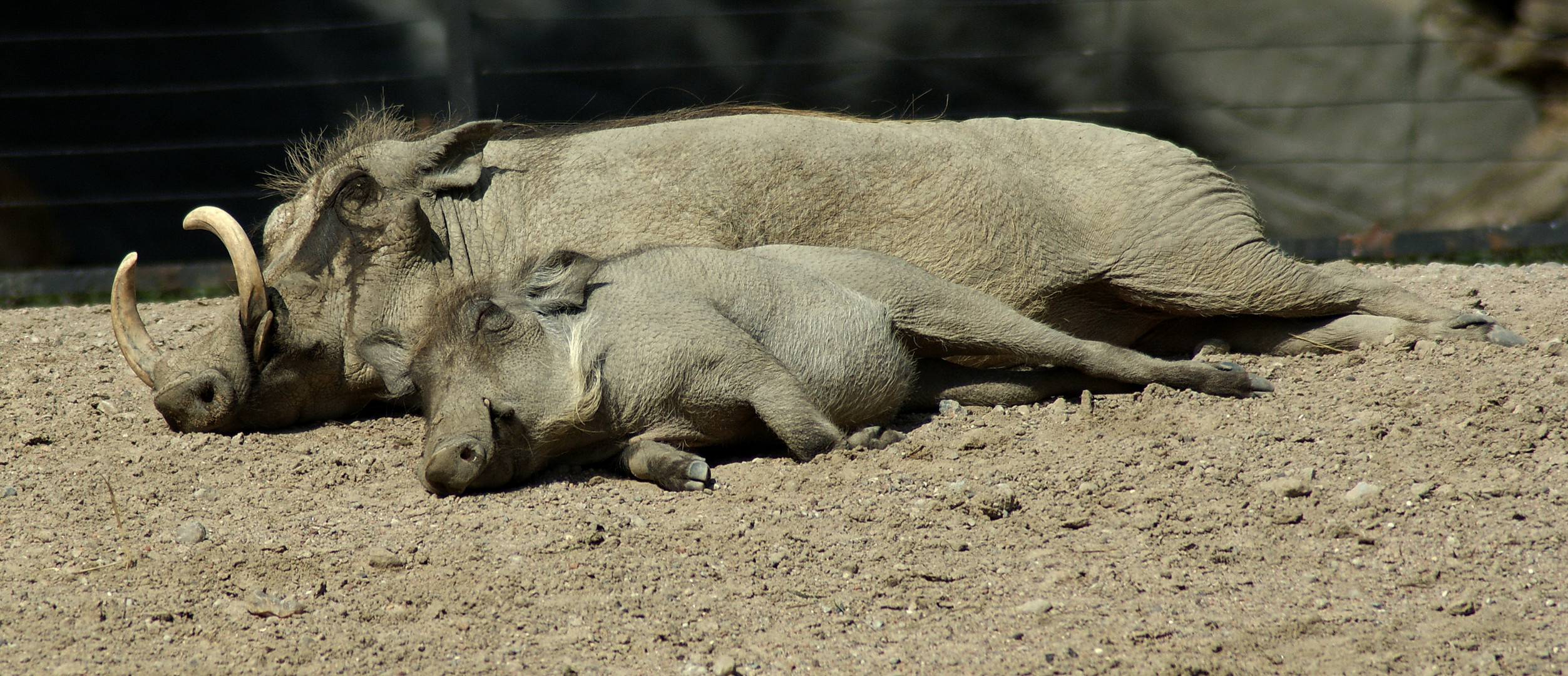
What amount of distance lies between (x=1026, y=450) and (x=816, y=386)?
24.5 inches

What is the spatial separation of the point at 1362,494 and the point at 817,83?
488 centimetres

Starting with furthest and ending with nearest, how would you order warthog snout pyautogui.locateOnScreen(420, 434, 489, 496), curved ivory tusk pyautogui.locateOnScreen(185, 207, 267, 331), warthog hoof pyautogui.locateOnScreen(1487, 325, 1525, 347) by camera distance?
warthog hoof pyautogui.locateOnScreen(1487, 325, 1525, 347)
curved ivory tusk pyautogui.locateOnScreen(185, 207, 267, 331)
warthog snout pyautogui.locateOnScreen(420, 434, 489, 496)

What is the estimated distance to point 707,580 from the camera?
2746mm

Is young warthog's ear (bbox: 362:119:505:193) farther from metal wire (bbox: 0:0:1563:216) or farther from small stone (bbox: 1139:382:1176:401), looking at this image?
metal wire (bbox: 0:0:1563:216)

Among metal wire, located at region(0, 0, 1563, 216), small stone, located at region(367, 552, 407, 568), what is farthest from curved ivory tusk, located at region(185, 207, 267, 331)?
metal wire, located at region(0, 0, 1563, 216)

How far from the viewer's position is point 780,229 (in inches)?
164

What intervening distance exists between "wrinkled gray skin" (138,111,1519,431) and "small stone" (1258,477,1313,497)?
1.39 m

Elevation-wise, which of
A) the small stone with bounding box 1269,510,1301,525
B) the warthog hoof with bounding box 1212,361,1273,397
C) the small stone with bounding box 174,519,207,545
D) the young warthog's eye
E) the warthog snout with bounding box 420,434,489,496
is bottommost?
the small stone with bounding box 174,519,207,545

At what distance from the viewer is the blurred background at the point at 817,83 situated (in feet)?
23.3

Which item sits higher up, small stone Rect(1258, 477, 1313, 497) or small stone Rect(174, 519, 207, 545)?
small stone Rect(1258, 477, 1313, 497)

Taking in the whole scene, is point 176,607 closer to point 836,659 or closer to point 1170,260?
point 836,659

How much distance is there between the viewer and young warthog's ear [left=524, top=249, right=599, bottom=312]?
352 cm

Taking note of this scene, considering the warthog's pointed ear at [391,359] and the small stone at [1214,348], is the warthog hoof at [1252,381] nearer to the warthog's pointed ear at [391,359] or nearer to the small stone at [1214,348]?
the small stone at [1214,348]

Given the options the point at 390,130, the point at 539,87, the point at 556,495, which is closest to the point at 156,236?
the point at 539,87
